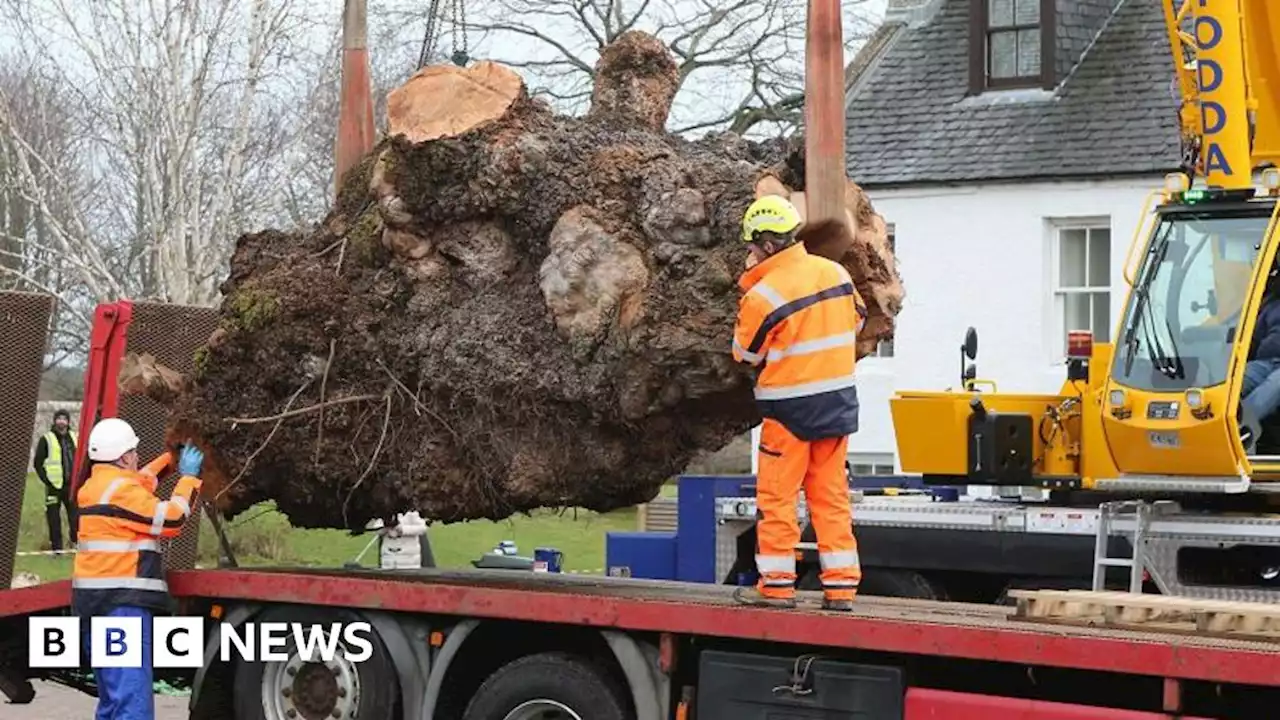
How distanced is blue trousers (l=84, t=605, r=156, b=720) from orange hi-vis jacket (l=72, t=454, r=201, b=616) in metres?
0.08

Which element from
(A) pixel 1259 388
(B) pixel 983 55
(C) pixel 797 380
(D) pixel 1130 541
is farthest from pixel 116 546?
(B) pixel 983 55

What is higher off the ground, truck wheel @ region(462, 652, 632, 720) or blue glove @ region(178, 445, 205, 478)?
blue glove @ region(178, 445, 205, 478)

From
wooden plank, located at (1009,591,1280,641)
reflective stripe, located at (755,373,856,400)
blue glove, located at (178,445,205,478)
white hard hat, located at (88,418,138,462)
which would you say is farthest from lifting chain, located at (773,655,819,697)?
white hard hat, located at (88,418,138,462)

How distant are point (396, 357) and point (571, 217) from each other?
127cm

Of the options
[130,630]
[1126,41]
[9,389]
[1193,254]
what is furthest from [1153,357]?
[1126,41]

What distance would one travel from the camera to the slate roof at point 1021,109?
2277 centimetres

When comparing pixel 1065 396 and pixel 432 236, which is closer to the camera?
pixel 432 236

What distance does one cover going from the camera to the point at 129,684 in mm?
10938

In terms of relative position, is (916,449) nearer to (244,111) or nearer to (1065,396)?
(1065,396)

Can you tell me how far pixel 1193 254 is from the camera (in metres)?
10.9

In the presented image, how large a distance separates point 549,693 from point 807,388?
188 centimetres

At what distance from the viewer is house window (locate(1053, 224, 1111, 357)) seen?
22797 mm

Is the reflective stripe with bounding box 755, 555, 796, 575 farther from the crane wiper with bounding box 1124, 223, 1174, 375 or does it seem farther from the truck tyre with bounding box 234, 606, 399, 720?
the crane wiper with bounding box 1124, 223, 1174, 375

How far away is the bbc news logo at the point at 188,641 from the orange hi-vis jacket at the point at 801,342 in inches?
102
